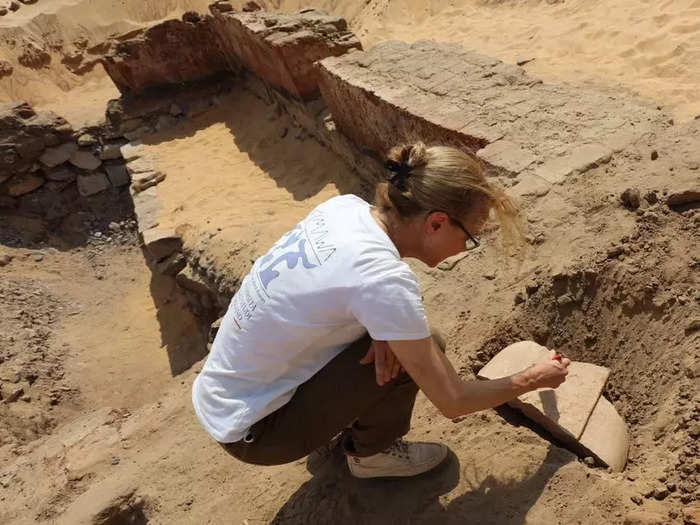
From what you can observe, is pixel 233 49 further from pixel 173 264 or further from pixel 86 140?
pixel 173 264

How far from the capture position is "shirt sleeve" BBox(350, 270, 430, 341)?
5.23 feet

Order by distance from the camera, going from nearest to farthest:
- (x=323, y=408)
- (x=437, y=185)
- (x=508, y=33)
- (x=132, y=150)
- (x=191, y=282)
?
(x=437, y=185), (x=323, y=408), (x=191, y=282), (x=508, y=33), (x=132, y=150)

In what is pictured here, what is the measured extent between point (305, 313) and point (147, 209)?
16.6ft

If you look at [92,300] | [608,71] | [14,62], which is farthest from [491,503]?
[14,62]

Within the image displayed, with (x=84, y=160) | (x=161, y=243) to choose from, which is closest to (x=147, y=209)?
(x=161, y=243)

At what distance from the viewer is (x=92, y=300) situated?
6785mm

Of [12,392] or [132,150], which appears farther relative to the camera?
[132,150]

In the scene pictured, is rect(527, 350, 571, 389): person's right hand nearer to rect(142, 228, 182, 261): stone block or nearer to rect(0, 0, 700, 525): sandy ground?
rect(0, 0, 700, 525): sandy ground

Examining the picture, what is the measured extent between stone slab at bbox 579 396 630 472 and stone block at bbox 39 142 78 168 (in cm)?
757

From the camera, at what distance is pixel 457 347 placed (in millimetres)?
2789

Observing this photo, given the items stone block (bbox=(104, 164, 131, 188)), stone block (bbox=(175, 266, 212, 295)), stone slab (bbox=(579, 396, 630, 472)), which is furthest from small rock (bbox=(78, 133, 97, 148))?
stone slab (bbox=(579, 396, 630, 472))

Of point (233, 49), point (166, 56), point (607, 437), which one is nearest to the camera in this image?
point (607, 437)

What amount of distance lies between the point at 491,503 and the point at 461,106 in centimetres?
287

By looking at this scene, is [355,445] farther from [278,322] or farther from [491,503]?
[278,322]
